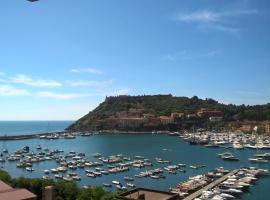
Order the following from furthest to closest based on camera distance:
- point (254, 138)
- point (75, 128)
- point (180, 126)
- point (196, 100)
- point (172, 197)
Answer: point (196, 100) → point (75, 128) → point (180, 126) → point (254, 138) → point (172, 197)

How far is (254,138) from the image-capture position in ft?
354

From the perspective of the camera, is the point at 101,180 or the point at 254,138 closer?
the point at 101,180

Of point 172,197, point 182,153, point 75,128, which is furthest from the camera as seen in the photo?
point 75,128

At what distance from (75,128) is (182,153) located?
310 feet

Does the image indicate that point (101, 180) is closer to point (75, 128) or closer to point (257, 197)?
point (257, 197)

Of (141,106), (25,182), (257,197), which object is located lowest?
(257,197)

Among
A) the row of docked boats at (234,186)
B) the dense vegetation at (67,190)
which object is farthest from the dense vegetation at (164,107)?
the dense vegetation at (67,190)

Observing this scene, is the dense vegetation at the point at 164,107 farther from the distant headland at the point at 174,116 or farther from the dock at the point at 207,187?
the dock at the point at 207,187

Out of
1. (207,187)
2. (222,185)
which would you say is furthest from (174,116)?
(207,187)

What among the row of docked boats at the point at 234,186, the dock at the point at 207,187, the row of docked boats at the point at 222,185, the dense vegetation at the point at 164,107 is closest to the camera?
the dock at the point at 207,187

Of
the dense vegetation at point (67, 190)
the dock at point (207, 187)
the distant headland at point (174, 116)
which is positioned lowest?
the dock at point (207, 187)

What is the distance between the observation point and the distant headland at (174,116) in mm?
147750

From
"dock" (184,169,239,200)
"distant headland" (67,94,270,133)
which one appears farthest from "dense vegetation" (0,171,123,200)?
"distant headland" (67,94,270,133)

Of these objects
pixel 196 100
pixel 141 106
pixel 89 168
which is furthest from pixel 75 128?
pixel 89 168
